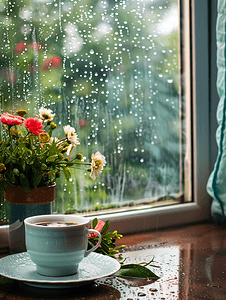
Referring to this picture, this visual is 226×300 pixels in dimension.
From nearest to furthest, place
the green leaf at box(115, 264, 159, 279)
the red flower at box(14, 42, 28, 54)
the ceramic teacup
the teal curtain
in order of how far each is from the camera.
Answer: the ceramic teacup
the green leaf at box(115, 264, 159, 279)
the red flower at box(14, 42, 28, 54)
the teal curtain

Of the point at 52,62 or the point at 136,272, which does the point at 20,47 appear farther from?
the point at 136,272

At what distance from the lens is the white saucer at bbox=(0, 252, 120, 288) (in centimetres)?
59

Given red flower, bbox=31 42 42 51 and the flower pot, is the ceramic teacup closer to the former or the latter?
the flower pot

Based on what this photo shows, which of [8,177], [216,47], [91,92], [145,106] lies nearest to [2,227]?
[8,177]

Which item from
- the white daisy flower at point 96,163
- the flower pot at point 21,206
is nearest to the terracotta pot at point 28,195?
the flower pot at point 21,206

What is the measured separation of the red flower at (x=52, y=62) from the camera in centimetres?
94

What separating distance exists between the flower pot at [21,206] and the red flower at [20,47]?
0.36 metres

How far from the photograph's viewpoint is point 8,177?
735 mm

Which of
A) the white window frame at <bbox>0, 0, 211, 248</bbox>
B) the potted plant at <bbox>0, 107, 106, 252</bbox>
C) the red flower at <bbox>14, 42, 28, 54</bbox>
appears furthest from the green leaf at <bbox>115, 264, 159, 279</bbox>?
the red flower at <bbox>14, 42, 28, 54</bbox>

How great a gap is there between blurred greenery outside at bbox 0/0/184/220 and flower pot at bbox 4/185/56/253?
0.43 ft

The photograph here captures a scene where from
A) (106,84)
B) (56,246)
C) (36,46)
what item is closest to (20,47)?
(36,46)

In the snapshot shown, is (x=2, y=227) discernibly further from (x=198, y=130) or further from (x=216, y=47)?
(x=216, y=47)

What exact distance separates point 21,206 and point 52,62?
16.1 inches

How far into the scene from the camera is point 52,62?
949 mm
